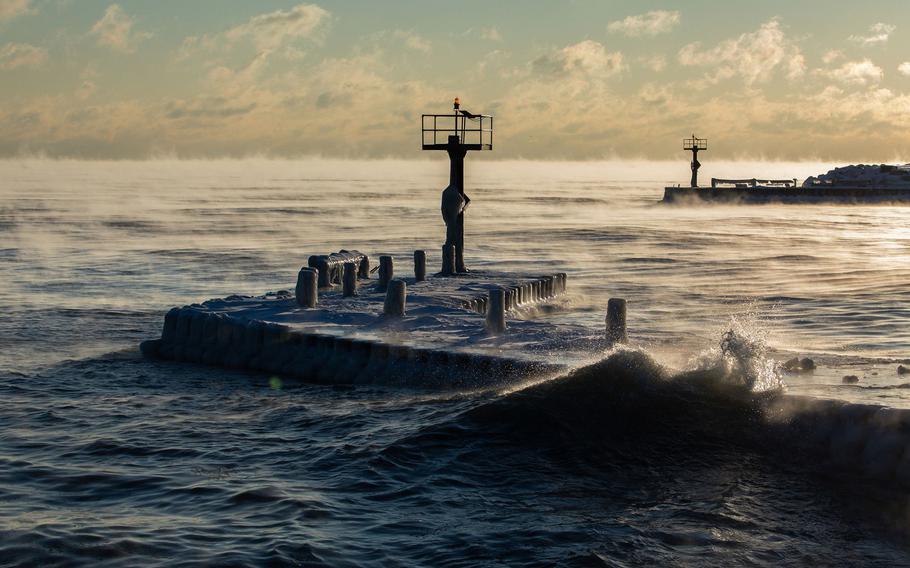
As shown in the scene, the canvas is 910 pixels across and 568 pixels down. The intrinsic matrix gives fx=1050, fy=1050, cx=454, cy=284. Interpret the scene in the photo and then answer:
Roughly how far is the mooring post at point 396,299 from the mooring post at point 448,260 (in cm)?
758

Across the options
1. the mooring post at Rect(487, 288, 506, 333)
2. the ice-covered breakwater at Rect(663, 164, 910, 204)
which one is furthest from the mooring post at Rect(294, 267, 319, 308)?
the ice-covered breakwater at Rect(663, 164, 910, 204)

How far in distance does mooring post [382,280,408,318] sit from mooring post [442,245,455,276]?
758cm

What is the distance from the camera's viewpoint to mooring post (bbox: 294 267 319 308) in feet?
81.5

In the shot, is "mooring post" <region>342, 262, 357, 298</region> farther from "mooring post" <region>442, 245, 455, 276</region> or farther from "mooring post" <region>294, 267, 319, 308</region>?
"mooring post" <region>442, 245, 455, 276</region>

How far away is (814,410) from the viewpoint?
1500 cm

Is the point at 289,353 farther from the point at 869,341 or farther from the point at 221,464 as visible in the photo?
the point at 869,341

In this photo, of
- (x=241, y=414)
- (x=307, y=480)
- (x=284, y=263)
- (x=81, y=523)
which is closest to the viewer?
(x=81, y=523)

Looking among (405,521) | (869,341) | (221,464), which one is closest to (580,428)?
(405,521)

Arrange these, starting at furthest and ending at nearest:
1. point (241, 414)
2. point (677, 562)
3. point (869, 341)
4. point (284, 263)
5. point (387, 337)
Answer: point (284, 263) → point (869, 341) → point (387, 337) → point (241, 414) → point (677, 562)

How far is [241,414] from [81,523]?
19.7 feet

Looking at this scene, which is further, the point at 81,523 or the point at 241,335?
the point at 241,335

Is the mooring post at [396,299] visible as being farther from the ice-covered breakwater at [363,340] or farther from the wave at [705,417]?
Result: the wave at [705,417]

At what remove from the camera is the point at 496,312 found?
840 inches

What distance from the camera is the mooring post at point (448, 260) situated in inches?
1225
